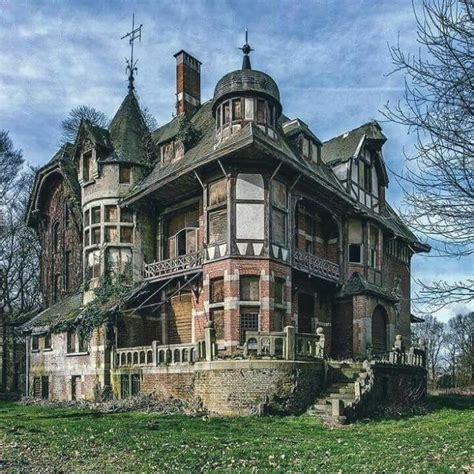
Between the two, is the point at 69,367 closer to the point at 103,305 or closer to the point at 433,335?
the point at 103,305

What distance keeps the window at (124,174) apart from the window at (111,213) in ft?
4.29

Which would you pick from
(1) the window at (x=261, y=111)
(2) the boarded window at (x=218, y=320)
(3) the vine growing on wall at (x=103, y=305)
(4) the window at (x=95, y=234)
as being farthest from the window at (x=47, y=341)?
(1) the window at (x=261, y=111)

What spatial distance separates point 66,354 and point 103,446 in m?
18.0

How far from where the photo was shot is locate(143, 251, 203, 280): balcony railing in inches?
1025

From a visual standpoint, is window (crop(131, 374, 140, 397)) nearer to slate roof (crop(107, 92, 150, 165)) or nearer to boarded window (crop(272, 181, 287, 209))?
boarded window (crop(272, 181, 287, 209))

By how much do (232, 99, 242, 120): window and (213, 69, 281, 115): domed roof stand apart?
361 mm

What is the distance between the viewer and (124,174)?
3062 centimetres

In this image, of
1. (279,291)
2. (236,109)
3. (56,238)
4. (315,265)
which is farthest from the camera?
(56,238)

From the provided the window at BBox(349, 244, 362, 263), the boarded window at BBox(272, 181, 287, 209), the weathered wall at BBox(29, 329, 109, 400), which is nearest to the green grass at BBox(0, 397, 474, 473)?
the weathered wall at BBox(29, 329, 109, 400)

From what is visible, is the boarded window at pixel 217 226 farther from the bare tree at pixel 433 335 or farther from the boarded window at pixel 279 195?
the bare tree at pixel 433 335

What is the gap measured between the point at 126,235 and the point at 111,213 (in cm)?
134

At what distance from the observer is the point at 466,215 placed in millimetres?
10016

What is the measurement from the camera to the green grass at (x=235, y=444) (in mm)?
11234

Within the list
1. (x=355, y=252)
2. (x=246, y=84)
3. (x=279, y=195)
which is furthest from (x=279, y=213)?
Answer: (x=355, y=252)
